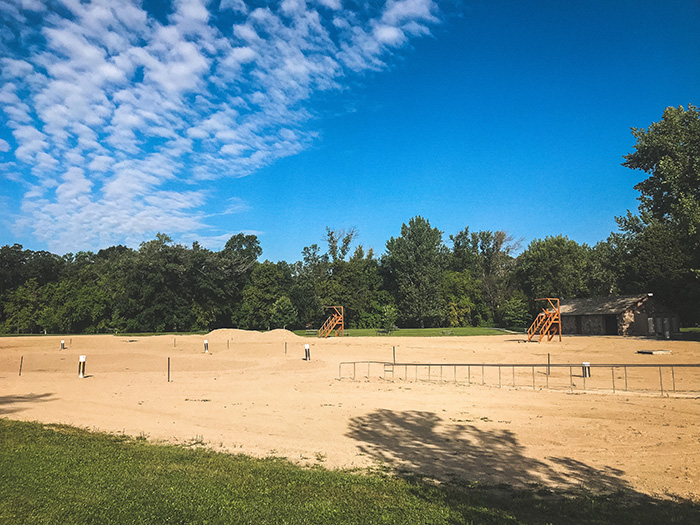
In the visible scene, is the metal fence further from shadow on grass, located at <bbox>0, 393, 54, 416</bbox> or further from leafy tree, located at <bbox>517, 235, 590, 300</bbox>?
leafy tree, located at <bbox>517, 235, 590, 300</bbox>

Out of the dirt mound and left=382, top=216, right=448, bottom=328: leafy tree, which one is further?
left=382, top=216, right=448, bottom=328: leafy tree

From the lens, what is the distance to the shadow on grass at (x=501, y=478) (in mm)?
7512

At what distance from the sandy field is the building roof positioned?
1700 cm

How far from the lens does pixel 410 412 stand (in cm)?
1758

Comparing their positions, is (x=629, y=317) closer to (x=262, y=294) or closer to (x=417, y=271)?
(x=417, y=271)

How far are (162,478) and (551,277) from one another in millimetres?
74231

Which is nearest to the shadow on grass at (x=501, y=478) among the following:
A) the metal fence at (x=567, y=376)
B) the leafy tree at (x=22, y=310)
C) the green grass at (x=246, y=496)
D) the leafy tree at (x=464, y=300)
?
the green grass at (x=246, y=496)

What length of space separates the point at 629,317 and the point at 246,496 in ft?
180

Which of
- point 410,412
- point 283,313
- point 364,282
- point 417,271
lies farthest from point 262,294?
point 410,412

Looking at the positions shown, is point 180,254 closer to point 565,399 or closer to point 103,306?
point 103,306

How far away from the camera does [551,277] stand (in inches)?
2901

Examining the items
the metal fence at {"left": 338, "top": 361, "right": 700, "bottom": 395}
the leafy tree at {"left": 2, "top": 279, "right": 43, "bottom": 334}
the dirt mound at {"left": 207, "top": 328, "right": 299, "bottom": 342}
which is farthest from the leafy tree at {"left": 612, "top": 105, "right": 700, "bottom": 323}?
the leafy tree at {"left": 2, "top": 279, "right": 43, "bottom": 334}

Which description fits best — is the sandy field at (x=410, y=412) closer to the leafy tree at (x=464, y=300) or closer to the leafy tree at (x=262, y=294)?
the leafy tree at (x=262, y=294)

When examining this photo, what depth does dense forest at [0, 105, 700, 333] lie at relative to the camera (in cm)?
5081
